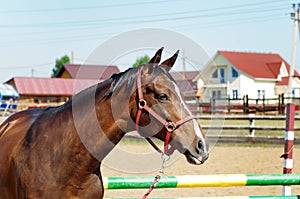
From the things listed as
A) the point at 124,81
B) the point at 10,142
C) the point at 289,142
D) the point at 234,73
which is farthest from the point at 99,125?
the point at 234,73

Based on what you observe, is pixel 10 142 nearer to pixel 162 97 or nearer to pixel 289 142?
pixel 162 97

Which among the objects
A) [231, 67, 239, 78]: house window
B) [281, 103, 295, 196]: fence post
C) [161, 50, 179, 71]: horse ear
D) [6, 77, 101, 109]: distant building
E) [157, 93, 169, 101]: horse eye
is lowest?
[6, 77, 101, 109]: distant building

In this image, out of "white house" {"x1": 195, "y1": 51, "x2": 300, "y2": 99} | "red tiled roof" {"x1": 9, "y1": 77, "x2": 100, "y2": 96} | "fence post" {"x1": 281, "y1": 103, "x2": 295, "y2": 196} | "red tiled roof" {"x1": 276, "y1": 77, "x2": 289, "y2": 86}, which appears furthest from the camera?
"red tiled roof" {"x1": 9, "y1": 77, "x2": 100, "y2": 96}

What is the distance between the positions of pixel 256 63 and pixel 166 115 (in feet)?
172

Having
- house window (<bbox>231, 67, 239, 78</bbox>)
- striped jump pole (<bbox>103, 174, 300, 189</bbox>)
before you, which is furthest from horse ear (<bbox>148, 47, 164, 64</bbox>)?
house window (<bbox>231, 67, 239, 78</bbox>)

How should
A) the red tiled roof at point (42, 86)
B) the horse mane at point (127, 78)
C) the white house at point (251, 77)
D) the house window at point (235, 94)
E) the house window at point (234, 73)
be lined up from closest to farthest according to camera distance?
the horse mane at point (127, 78) → the house window at point (235, 94) → the white house at point (251, 77) → the house window at point (234, 73) → the red tiled roof at point (42, 86)

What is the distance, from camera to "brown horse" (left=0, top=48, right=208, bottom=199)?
116 inches

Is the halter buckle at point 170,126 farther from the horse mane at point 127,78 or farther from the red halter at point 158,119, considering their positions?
the horse mane at point 127,78

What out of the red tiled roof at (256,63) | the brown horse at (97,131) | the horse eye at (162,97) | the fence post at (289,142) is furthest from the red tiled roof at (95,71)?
the red tiled roof at (256,63)

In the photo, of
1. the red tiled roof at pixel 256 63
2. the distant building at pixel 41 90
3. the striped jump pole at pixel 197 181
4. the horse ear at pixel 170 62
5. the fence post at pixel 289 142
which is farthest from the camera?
the distant building at pixel 41 90

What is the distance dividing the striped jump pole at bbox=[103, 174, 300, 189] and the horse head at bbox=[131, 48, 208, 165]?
120cm

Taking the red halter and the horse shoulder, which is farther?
the horse shoulder

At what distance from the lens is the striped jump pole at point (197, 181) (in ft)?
13.6

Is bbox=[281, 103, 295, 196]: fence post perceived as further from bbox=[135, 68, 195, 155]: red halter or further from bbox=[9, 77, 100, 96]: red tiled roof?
bbox=[9, 77, 100, 96]: red tiled roof
